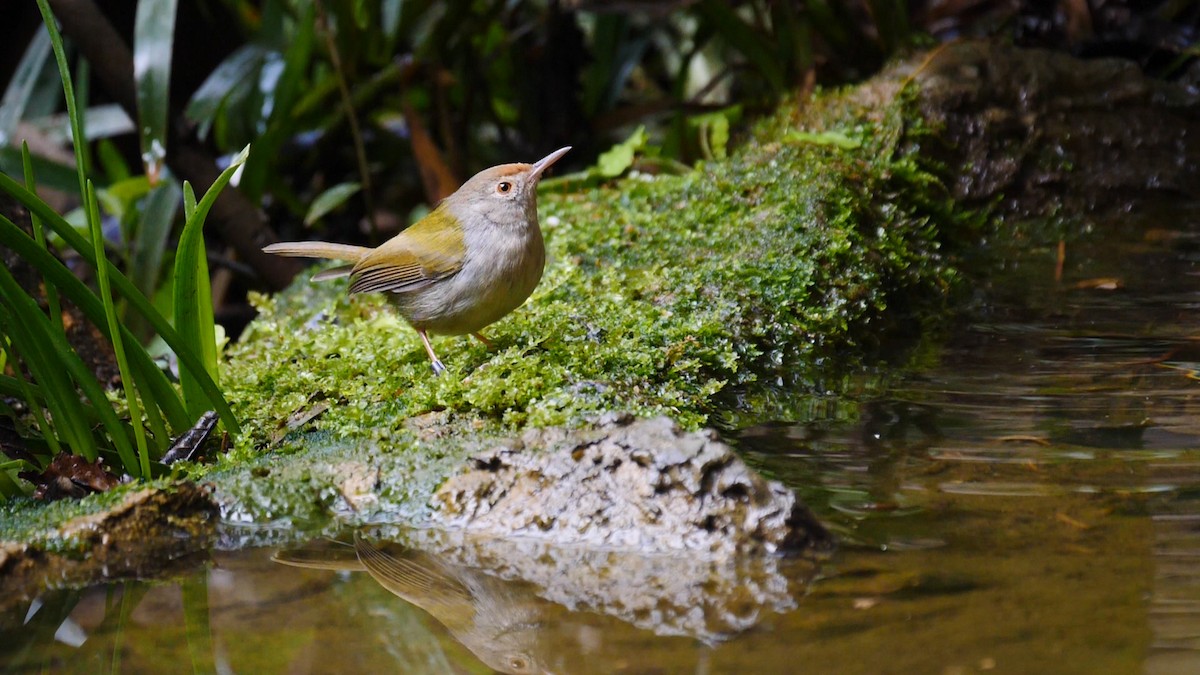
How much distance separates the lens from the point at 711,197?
4945mm

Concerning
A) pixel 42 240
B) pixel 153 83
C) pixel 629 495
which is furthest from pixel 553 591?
pixel 153 83

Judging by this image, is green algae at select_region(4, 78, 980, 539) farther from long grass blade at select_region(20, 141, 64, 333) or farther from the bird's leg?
long grass blade at select_region(20, 141, 64, 333)

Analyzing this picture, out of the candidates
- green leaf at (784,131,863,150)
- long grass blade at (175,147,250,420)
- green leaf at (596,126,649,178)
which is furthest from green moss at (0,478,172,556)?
green leaf at (784,131,863,150)

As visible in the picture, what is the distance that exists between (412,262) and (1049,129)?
376 centimetres

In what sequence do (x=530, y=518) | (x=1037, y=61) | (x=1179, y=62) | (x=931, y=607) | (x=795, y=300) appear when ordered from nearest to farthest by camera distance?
(x=931, y=607), (x=530, y=518), (x=795, y=300), (x=1037, y=61), (x=1179, y=62)

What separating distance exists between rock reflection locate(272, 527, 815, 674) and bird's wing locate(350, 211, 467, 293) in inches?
44.4

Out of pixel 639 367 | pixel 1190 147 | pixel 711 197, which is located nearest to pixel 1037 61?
pixel 1190 147

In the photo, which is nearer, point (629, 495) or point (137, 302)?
point (629, 495)

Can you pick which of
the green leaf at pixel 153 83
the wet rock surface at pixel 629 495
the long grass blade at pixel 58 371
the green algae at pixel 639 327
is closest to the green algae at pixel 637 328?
the green algae at pixel 639 327

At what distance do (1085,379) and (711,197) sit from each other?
200 centimetres

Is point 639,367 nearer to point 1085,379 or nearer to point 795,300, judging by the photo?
point 795,300

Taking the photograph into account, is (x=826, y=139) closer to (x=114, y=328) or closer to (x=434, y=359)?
(x=434, y=359)

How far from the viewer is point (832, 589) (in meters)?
2.21

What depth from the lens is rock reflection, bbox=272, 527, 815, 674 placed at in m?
2.10
